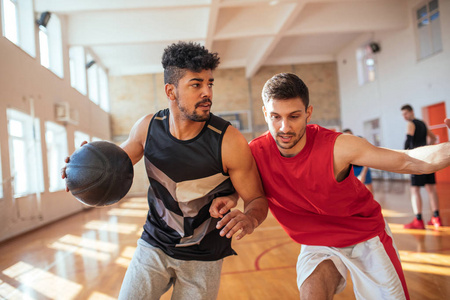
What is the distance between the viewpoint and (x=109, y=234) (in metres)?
6.85

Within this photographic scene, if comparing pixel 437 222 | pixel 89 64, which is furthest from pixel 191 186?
pixel 89 64

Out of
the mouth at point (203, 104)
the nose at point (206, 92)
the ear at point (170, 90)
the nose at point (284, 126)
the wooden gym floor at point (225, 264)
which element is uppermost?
the ear at point (170, 90)

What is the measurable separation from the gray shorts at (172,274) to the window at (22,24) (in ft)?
26.0

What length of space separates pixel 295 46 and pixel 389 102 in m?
4.66

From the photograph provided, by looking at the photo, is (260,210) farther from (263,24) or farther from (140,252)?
(263,24)

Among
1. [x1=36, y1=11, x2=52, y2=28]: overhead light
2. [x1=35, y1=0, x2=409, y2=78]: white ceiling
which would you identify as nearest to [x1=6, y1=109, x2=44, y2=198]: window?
[x1=36, y1=11, x2=52, y2=28]: overhead light

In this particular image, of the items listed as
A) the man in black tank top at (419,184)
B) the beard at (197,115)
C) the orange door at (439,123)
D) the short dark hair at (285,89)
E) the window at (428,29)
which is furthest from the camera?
the orange door at (439,123)

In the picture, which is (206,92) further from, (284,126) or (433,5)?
(433,5)

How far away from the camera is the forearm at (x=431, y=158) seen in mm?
1769

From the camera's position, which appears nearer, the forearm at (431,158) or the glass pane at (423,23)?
the forearm at (431,158)

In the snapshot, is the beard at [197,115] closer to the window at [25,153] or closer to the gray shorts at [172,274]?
the gray shorts at [172,274]

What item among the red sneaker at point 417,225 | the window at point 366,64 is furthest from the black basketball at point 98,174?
the window at point 366,64

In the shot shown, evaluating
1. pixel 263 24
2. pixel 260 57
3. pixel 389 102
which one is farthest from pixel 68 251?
pixel 389 102

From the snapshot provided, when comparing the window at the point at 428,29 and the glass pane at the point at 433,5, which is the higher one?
the glass pane at the point at 433,5
